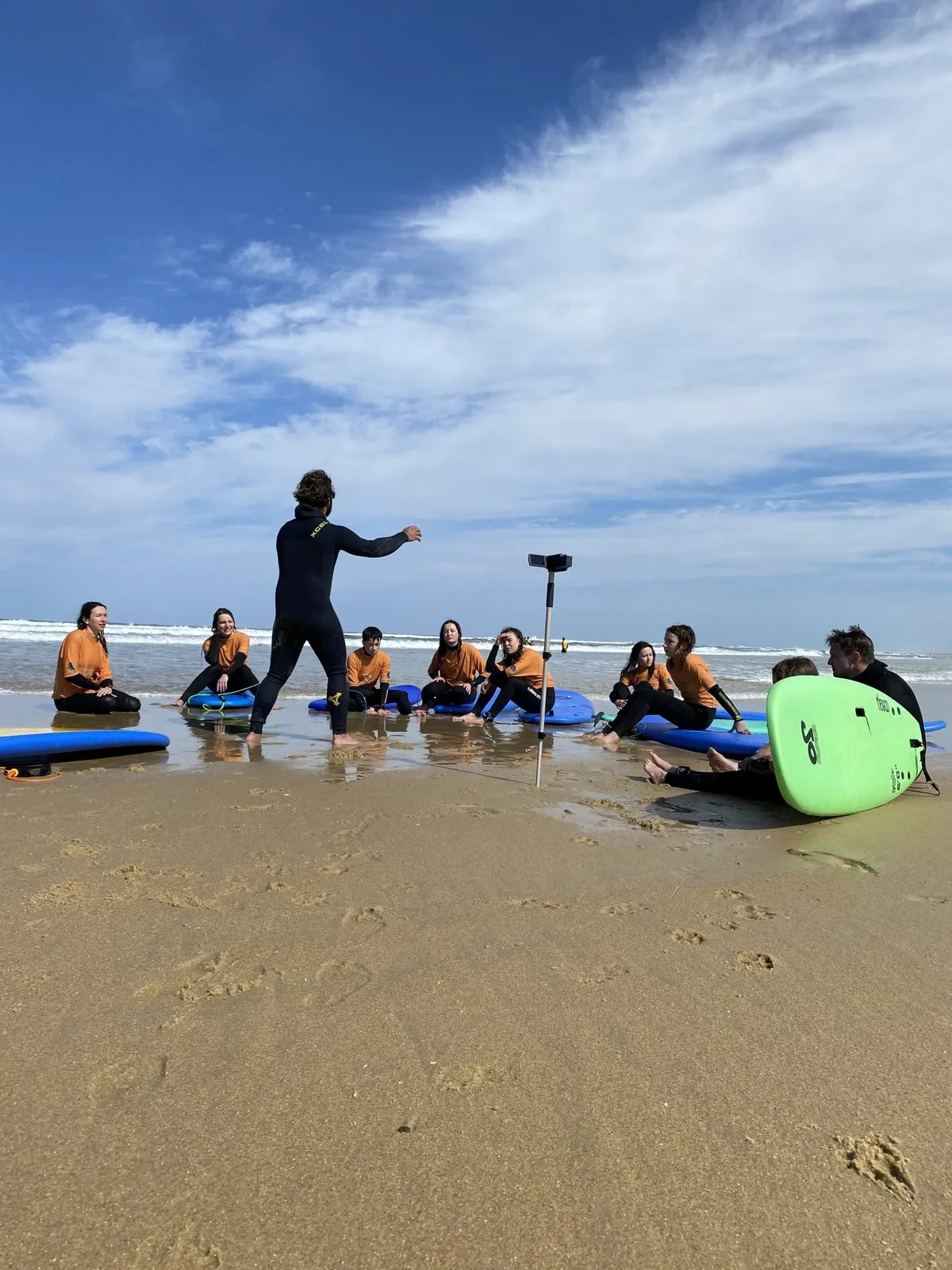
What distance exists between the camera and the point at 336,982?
241 cm

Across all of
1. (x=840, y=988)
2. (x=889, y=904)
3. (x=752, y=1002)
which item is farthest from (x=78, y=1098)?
(x=889, y=904)

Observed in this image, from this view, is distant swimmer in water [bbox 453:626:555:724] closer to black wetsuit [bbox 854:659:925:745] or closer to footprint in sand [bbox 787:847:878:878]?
black wetsuit [bbox 854:659:925:745]

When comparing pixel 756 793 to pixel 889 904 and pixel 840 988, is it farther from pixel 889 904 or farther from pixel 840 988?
pixel 840 988

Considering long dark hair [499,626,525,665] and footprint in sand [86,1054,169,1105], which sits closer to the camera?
footprint in sand [86,1054,169,1105]

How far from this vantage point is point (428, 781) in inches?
217

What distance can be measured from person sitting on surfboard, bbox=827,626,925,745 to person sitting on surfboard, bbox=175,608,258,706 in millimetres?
7066

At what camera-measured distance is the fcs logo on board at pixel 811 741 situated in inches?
181

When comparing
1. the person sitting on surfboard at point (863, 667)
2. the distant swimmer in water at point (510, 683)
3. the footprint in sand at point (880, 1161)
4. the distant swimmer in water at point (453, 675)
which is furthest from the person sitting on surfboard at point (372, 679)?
the footprint in sand at point (880, 1161)

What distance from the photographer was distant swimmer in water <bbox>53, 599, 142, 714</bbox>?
344 inches

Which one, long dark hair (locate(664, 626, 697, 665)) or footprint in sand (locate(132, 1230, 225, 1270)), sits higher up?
long dark hair (locate(664, 626, 697, 665))

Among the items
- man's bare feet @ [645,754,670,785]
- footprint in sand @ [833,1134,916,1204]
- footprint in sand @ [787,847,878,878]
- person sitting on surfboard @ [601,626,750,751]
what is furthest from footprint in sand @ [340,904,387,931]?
person sitting on surfboard @ [601,626,750,751]

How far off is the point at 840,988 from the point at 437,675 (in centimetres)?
886

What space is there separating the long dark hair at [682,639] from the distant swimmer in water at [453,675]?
10.3ft

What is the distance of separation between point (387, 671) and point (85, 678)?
3761 mm
